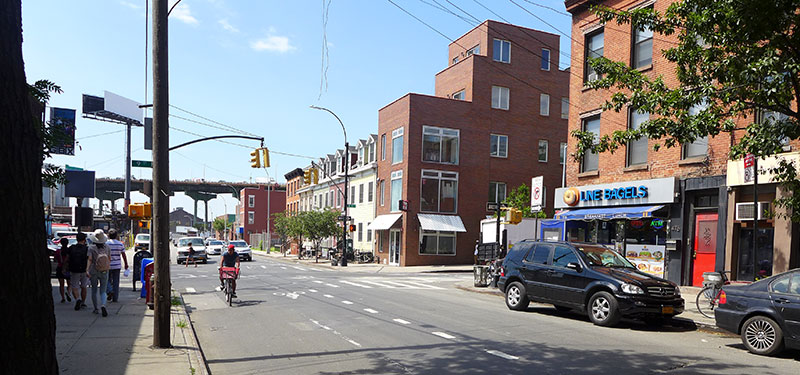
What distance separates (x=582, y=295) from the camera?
12.1 m

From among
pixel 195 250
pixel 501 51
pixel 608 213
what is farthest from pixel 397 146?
pixel 608 213

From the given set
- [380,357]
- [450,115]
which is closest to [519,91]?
[450,115]

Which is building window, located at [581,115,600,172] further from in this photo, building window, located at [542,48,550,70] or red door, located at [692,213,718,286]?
building window, located at [542,48,550,70]

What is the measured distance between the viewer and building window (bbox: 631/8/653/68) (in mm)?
20391

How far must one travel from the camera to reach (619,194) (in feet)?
68.4

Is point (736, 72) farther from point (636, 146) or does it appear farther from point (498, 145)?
point (498, 145)

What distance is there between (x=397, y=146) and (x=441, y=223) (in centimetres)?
606

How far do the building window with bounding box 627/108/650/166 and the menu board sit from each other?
2.95m

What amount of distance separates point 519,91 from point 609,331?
31066 mm

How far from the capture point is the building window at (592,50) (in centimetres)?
2275

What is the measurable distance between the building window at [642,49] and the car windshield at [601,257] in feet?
32.8

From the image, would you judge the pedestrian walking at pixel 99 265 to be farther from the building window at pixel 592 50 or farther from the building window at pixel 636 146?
the building window at pixel 592 50

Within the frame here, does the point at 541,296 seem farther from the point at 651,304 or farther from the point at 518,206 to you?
the point at 518,206

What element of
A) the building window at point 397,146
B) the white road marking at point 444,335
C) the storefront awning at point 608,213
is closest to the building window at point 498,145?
the building window at point 397,146
